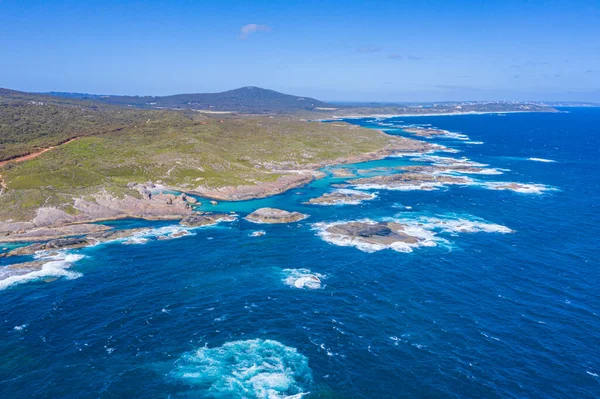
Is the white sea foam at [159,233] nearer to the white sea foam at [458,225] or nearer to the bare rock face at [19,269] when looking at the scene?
the bare rock face at [19,269]

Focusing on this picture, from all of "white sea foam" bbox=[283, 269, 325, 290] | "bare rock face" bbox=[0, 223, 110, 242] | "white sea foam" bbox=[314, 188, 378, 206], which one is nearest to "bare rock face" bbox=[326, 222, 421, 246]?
"white sea foam" bbox=[283, 269, 325, 290]

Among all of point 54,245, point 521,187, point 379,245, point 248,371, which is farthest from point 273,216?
point 521,187

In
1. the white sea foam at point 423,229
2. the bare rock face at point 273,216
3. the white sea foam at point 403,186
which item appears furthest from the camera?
the white sea foam at point 403,186

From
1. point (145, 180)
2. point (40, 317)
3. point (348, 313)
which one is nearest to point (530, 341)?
point (348, 313)

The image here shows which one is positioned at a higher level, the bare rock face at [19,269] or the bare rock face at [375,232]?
the bare rock face at [375,232]

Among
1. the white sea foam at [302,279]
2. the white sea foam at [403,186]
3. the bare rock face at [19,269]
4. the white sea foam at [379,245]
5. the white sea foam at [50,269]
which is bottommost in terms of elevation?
the white sea foam at [302,279]

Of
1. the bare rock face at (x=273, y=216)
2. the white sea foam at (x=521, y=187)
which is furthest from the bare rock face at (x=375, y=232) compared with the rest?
the white sea foam at (x=521, y=187)

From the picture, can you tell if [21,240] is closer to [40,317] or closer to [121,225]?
[121,225]
